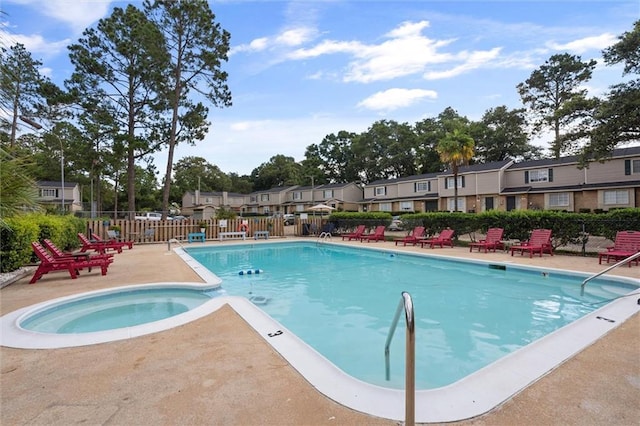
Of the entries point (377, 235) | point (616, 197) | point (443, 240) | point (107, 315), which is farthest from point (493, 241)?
point (616, 197)

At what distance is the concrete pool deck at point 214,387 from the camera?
2.50 metres

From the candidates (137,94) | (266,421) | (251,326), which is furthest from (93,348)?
(137,94)

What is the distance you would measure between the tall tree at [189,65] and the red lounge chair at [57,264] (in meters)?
12.9

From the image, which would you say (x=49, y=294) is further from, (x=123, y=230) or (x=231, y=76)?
(x=231, y=76)

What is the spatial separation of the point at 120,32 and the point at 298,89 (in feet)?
39.4

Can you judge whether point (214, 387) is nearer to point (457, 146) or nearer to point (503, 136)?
point (457, 146)

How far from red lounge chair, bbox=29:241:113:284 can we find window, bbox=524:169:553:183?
104 feet

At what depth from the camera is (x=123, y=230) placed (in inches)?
718

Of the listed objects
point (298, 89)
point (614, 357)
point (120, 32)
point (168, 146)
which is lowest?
point (614, 357)

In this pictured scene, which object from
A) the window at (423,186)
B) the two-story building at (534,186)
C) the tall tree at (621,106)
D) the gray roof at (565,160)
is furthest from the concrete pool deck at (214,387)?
the window at (423,186)

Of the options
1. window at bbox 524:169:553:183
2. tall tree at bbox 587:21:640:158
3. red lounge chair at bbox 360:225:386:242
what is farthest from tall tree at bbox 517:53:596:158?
red lounge chair at bbox 360:225:386:242

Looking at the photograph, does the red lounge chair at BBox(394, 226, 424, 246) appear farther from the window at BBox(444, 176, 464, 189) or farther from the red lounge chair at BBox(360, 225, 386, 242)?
the window at BBox(444, 176, 464, 189)

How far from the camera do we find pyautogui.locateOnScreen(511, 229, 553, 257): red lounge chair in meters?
11.7

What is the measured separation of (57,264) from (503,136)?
141ft
